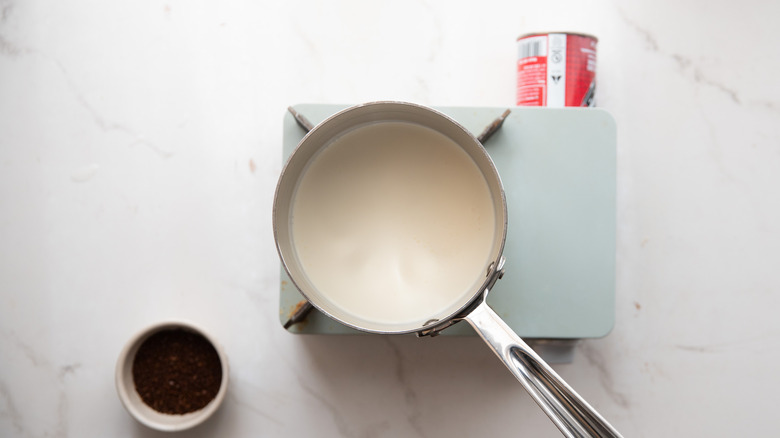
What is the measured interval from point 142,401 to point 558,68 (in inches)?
29.0

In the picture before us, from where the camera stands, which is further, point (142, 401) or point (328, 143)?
point (142, 401)

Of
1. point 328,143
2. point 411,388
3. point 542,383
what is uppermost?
point 328,143

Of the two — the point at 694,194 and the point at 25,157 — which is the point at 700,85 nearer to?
the point at 694,194

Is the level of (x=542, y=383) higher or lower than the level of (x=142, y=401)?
higher

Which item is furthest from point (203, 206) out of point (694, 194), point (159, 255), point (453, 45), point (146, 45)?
point (694, 194)

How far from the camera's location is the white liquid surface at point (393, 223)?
0.67 metres

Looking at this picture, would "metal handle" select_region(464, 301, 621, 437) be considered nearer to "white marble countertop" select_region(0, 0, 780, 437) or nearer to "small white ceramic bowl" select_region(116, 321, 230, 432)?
"white marble countertop" select_region(0, 0, 780, 437)

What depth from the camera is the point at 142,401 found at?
814 mm

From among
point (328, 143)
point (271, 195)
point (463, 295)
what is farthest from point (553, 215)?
point (271, 195)

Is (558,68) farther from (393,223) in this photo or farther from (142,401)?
(142,401)

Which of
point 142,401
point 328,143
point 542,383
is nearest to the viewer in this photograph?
point 542,383

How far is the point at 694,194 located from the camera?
0.87m

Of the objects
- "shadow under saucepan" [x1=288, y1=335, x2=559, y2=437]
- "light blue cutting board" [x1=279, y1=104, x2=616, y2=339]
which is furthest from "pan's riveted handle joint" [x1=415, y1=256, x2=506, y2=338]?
"shadow under saucepan" [x1=288, y1=335, x2=559, y2=437]

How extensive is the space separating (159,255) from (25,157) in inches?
10.2
